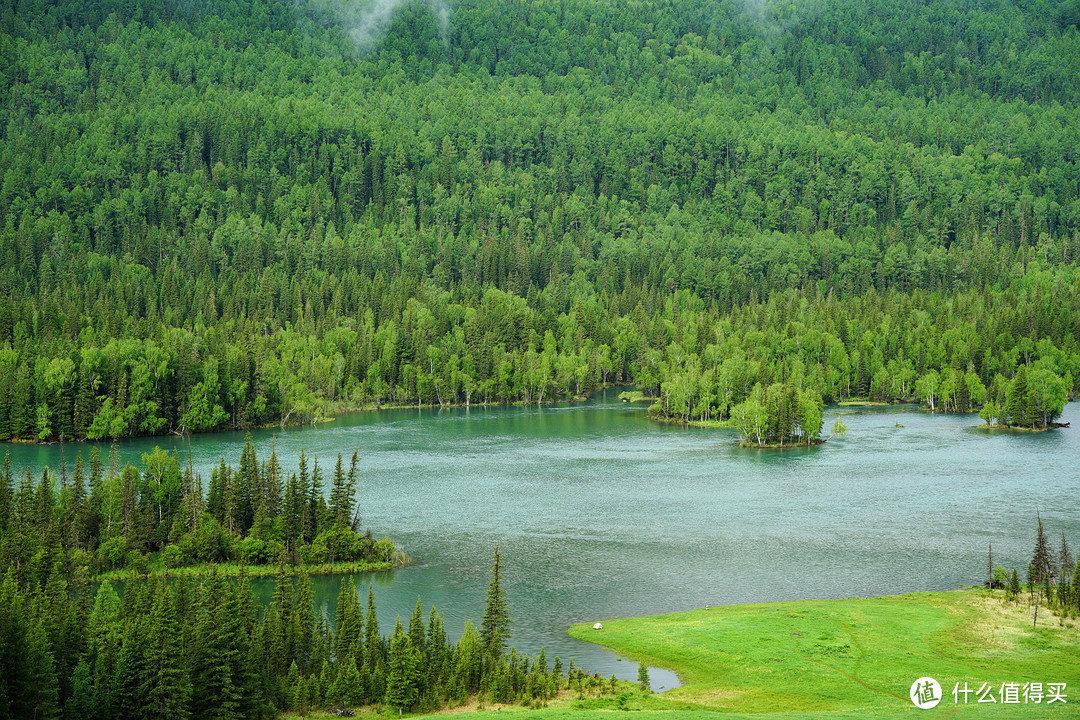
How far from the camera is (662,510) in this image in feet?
389

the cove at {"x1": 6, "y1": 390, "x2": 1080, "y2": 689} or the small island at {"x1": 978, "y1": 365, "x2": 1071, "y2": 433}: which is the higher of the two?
the small island at {"x1": 978, "y1": 365, "x2": 1071, "y2": 433}

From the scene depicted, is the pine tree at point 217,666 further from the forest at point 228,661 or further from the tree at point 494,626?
the tree at point 494,626

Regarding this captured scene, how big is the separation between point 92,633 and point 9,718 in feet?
27.3

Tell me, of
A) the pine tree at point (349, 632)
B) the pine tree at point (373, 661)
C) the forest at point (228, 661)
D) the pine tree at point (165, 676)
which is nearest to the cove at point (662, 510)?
the forest at point (228, 661)

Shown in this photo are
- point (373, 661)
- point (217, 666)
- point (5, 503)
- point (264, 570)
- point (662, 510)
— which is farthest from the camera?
point (662, 510)

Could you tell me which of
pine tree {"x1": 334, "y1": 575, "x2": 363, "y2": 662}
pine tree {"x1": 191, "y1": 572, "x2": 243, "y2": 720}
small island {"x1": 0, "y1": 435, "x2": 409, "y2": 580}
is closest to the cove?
small island {"x1": 0, "y1": 435, "x2": 409, "y2": 580}

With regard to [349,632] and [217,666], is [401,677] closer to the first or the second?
[349,632]

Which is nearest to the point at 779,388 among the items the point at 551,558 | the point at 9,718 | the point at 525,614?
the point at 551,558

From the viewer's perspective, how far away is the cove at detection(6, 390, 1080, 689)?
3465 inches

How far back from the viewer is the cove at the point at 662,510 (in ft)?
289

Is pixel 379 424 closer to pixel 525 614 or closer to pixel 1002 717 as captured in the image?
pixel 525 614

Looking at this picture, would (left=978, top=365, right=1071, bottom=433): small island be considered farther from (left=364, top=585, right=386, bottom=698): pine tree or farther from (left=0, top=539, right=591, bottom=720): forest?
(left=364, top=585, right=386, bottom=698): pine tree

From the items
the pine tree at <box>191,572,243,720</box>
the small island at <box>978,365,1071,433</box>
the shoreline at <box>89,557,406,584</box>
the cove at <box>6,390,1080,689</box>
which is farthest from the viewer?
the small island at <box>978,365,1071,433</box>

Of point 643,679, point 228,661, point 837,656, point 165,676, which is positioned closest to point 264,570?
point 228,661
